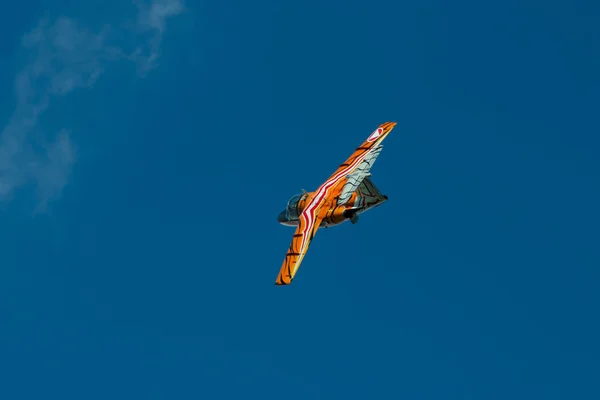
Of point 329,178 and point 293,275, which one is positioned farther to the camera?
point 329,178

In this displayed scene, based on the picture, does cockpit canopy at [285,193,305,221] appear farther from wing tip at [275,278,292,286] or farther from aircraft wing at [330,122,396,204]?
wing tip at [275,278,292,286]

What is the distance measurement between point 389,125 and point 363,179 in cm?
1606

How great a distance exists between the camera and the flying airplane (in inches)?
3964

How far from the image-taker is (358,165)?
110938mm

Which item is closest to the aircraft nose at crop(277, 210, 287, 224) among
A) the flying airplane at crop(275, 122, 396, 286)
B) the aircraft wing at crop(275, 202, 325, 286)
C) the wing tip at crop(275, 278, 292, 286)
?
the flying airplane at crop(275, 122, 396, 286)

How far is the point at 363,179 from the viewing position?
10594 centimetres

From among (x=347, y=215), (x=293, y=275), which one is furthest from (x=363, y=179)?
(x=293, y=275)

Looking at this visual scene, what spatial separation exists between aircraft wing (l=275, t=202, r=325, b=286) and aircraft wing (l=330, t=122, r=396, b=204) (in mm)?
3094

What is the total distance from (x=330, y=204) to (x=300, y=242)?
6.69 m

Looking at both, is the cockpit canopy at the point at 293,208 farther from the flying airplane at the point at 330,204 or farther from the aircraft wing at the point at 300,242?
the aircraft wing at the point at 300,242

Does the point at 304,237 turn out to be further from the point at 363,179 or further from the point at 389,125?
the point at 389,125

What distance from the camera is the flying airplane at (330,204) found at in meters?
101

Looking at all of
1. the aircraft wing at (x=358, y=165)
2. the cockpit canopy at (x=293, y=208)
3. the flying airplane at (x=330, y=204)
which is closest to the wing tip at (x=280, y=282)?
the flying airplane at (x=330, y=204)

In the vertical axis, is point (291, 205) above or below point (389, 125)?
below
